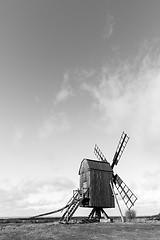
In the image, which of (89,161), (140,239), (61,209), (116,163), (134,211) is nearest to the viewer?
(140,239)

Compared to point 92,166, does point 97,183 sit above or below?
below

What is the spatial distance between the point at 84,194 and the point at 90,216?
160 inches

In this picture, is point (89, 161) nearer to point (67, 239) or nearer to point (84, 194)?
point (84, 194)

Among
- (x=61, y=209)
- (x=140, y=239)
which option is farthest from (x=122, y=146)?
(x=140, y=239)

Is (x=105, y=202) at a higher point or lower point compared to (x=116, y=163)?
lower

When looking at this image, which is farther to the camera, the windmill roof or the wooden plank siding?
the windmill roof

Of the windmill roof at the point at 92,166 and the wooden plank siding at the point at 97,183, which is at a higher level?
the windmill roof at the point at 92,166

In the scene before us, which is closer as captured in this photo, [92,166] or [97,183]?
[97,183]

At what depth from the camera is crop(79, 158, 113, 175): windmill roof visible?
31884 millimetres

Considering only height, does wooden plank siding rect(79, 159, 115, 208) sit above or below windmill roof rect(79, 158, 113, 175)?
below

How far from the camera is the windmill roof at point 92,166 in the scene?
31884 mm

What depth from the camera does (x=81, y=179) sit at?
33.2 m

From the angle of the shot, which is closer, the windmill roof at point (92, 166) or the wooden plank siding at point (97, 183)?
the wooden plank siding at point (97, 183)

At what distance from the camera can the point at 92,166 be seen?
3192 centimetres
